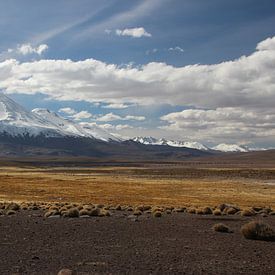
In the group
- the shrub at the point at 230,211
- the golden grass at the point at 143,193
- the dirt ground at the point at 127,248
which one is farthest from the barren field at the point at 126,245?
the golden grass at the point at 143,193

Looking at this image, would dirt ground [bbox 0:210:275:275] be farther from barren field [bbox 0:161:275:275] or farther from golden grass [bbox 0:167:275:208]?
golden grass [bbox 0:167:275:208]

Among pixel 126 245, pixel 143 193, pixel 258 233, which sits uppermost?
pixel 258 233

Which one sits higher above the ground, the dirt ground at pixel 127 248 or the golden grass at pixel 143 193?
the dirt ground at pixel 127 248

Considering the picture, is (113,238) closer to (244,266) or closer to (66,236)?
(66,236)

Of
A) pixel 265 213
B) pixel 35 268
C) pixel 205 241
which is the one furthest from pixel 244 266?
pixel 265 213

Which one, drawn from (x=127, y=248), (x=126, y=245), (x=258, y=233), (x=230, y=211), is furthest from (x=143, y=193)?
(x=127, y=248)

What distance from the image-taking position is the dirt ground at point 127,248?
16938 millimetres

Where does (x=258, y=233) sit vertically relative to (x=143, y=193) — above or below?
above

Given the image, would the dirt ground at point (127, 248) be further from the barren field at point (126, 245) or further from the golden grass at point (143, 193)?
the golden grass at point (143, 193)

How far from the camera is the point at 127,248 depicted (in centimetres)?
2078

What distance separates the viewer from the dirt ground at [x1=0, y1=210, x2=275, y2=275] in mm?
16938

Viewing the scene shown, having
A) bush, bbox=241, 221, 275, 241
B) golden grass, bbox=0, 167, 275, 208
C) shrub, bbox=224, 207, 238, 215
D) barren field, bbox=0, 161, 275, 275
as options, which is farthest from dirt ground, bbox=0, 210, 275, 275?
golden grass, bbox=0, 167, 275, 208

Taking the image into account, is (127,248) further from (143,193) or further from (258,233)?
(143,193)

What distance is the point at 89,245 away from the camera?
70.2ft
